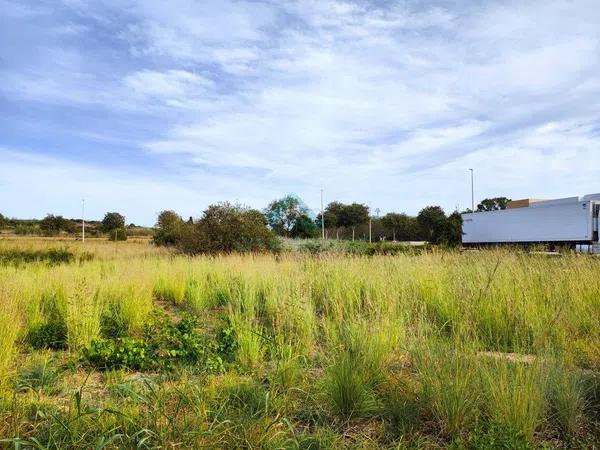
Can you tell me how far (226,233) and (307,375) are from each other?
14343 millimetres

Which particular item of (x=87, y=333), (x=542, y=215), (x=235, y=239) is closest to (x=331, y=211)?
(x=542, y=215)

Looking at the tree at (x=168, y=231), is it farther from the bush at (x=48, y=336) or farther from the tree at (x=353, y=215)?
the tree at (x=353, y=215)

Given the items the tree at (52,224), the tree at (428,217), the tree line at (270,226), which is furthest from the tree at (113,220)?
the tree at (428,217)

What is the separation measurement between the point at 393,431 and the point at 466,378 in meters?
0.56

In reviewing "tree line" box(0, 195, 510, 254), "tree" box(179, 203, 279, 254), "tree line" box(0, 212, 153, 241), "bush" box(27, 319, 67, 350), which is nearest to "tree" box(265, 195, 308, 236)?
"tree line" box(0, 195, 510, 254)

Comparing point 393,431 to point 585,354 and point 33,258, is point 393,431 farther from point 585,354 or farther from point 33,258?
point 33,258

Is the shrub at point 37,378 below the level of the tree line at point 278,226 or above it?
below

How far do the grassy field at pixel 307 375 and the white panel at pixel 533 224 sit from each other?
1479cm

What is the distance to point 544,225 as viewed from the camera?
21766 mm

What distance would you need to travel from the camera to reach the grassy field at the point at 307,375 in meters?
2.60

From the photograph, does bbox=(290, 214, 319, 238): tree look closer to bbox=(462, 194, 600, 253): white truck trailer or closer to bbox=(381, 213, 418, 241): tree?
bbox=(381, 213, 418, 241): tree

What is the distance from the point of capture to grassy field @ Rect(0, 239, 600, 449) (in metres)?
2.60

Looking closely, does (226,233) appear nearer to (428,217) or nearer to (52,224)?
(428,217)

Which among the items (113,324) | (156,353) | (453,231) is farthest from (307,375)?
(453,231)
